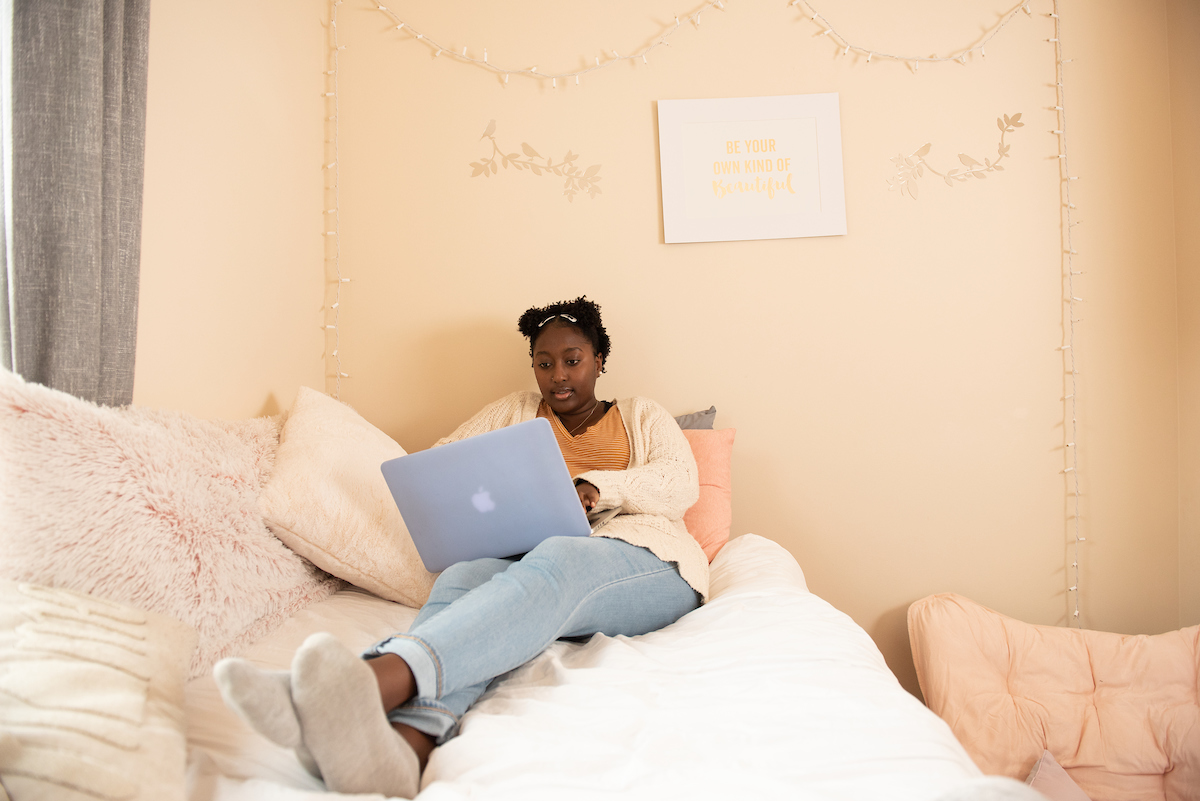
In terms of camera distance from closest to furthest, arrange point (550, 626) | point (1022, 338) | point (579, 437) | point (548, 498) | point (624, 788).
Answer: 1. point (624, 788)
2. point (550, 626)
3. point (548, 498)
4. point (579, 437)
5. point (1022, 338)

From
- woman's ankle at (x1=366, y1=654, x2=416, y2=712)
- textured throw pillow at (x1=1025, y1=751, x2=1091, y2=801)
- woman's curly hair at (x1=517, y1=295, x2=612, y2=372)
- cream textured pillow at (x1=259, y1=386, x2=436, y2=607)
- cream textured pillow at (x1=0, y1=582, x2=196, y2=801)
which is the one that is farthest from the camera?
woman's curly hair at (x1=517, y1=295, x2=612, y2=372)

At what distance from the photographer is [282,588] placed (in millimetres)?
1170

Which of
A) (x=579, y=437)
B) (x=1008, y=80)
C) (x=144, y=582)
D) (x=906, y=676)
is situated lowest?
(x=906, y=676)

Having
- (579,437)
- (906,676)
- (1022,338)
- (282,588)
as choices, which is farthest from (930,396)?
(282,588)

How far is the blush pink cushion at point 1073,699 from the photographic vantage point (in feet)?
4.99

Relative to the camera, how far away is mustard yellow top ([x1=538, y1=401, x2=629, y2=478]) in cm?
161

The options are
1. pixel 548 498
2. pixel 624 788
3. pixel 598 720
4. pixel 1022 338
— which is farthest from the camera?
pixel 1022 338

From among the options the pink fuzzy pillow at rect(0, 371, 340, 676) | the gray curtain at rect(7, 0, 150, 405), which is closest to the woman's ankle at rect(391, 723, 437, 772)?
the pink fuzzy pillow at rect(0, 371, 340, 676)

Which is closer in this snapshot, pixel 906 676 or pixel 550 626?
pixel 550 626

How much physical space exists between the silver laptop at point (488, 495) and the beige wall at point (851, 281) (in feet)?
2.81

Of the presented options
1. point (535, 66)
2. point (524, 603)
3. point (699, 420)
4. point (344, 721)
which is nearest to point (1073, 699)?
point (699, 420)

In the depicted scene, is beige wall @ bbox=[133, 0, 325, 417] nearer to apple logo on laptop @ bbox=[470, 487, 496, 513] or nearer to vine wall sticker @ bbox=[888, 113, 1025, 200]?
apple logo on laptop @ bbox=[470, 487, 496, 513]

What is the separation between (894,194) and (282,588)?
191 cm

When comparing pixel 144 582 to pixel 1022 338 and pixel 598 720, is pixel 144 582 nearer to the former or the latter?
pixel 598 720
